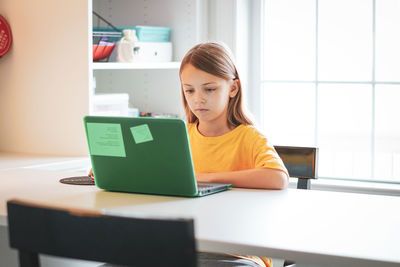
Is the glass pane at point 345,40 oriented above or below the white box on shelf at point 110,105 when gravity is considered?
above

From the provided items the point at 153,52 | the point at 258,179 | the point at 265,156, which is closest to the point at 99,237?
the point at 258,179

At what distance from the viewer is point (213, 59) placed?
190 centimetres

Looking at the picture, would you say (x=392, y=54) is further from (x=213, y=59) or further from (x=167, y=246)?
(x=167, y=246)

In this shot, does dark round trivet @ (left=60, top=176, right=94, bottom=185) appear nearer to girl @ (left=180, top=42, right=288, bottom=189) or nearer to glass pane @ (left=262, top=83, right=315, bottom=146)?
girl @ (left=180, top=42, right=288, bottom=189)

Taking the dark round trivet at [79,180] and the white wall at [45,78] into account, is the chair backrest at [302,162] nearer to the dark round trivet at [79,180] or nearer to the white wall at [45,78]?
the dark round trivet at [79,180]

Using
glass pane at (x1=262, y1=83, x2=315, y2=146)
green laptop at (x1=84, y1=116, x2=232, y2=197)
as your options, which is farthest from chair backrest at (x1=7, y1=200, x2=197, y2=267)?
glass pane at (x1=262, y1=83, x2=315, y2=146)

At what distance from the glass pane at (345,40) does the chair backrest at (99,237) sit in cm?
213

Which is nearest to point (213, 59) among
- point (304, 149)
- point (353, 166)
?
point (304, 149)

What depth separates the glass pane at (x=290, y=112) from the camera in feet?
9.79

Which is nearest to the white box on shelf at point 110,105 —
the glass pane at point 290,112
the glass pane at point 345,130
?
the glass pane at point 290,112

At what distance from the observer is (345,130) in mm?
2922

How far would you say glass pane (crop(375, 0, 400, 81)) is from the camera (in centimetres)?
277

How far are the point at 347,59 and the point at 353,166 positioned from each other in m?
0.49

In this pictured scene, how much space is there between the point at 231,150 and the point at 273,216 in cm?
58
